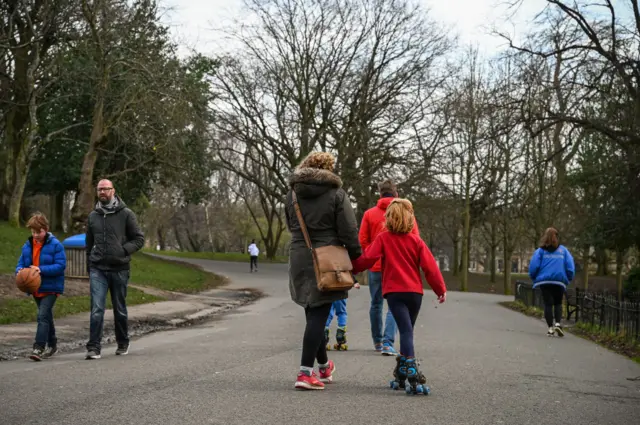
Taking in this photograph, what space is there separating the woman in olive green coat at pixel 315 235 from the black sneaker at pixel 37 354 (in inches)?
149

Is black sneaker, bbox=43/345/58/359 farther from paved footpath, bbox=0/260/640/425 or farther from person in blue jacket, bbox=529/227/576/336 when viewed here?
person in blue jacket, bbox=529/227/576/336

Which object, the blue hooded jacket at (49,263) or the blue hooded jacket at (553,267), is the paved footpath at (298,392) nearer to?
the blue hooded jacket at (49,263)

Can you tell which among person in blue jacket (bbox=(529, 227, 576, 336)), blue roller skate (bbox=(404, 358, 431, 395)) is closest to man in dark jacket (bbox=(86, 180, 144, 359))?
blue roller skate (bbox=(404, 358, 431, 395))

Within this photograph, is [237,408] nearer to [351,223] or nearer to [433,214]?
[351,223]

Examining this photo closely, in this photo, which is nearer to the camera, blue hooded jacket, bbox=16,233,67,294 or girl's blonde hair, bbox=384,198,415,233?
girl's blonde hair, bbox=384,198,415,233

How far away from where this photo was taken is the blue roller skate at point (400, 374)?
741 cm

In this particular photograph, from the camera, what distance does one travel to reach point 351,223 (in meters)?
7.45

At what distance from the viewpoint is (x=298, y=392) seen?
7.16 meters

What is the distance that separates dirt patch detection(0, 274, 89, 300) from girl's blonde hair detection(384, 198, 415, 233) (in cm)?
1041

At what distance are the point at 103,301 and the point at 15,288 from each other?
8.30m

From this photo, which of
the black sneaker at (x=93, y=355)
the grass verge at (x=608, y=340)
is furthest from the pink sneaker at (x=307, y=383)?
the grass verge at (x=608, y=340)

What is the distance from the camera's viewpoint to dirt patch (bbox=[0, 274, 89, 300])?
16797 mm

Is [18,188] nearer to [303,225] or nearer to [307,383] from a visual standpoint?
[303,225]

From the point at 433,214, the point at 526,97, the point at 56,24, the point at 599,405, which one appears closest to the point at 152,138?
the point at 56,24
